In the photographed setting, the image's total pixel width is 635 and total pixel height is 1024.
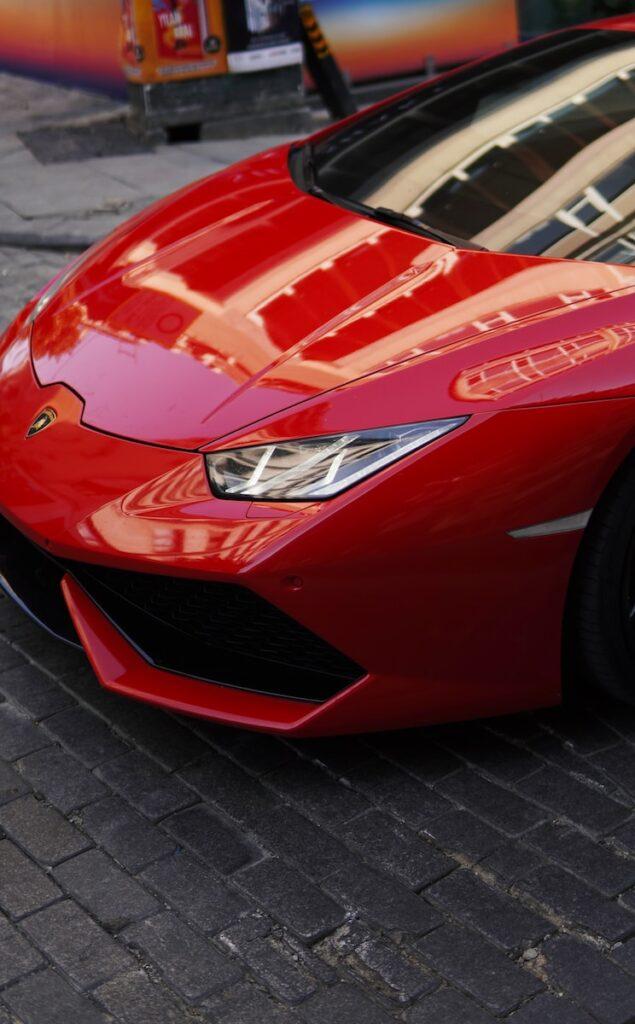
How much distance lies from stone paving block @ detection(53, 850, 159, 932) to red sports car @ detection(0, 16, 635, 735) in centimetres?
36

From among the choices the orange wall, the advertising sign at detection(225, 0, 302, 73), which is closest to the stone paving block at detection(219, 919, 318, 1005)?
the advertising sign at detection(225, 0, 302, 73)

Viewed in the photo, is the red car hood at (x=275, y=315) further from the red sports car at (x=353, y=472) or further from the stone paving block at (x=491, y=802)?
the stone paving block at (x=491, y=802)

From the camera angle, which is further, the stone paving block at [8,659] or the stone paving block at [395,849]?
the stone paving block at [8,659]

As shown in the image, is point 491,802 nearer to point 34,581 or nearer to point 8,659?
point 34,581

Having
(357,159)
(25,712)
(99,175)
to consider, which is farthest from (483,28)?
(25,712)

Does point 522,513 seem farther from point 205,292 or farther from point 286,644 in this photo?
point 205,292

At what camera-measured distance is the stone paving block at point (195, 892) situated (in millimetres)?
2531

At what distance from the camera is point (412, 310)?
9.77ft

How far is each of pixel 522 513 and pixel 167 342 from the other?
39.5 inches

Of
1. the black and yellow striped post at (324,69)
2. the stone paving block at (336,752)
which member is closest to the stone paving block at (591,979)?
the stone paving block at (336,752)

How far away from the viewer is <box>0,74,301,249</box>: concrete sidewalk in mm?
6662

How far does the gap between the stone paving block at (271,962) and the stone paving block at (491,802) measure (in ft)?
1.80

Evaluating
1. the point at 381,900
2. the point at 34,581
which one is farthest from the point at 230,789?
the point at 34,581

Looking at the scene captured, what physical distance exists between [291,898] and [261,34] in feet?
22.0
